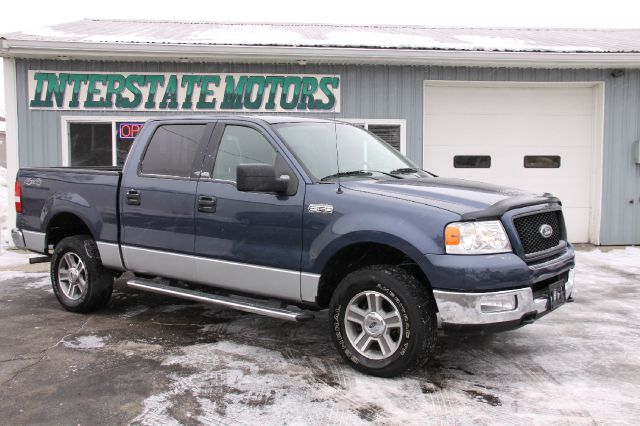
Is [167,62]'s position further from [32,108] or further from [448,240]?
[448,240]

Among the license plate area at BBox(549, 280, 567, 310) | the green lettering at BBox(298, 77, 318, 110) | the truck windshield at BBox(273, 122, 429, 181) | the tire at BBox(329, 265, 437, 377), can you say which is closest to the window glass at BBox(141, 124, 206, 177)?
the truck windshield at BBox(273, 122, 429, 181)

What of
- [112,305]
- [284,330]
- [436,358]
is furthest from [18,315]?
[436,358]

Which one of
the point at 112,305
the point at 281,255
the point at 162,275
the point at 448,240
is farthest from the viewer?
the point at 112,305

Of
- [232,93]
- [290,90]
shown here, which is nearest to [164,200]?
[232,93]

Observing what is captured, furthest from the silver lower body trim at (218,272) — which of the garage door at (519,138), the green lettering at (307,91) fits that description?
the garage door at (519,138)

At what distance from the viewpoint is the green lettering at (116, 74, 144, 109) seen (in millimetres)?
10367

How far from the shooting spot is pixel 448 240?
4004mm

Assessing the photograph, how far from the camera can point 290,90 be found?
10539 millimetres

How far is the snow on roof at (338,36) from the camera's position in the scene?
10.2 metres

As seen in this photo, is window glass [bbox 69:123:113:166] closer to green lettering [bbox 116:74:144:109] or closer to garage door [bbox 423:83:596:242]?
green lettering [bbox 116:74:144:109]

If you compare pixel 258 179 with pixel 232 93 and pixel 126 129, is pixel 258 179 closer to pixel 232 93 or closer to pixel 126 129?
Result: pixel 232 93

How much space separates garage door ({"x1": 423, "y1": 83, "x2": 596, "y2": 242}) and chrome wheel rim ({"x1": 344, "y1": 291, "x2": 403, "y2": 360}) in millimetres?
7023

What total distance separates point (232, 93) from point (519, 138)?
17.4 feet

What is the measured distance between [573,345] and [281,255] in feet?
8.60
